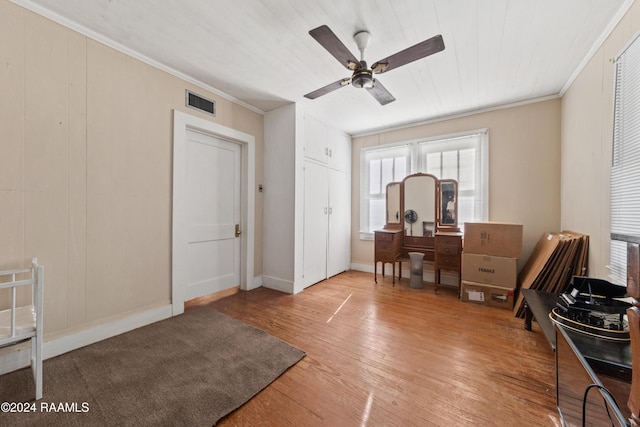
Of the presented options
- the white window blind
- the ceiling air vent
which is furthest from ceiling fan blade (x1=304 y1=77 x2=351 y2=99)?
the white window blind

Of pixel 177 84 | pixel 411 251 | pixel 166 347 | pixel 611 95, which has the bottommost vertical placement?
pixel 166 347

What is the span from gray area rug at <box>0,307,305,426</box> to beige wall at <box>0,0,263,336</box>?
390 mm

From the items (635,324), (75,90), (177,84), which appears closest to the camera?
(635,324)

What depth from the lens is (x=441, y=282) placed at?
3.76 m

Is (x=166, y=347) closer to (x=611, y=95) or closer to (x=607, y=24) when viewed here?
(x=611, y=95)

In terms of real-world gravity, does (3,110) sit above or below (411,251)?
above

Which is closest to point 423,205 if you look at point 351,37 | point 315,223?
point 315,223

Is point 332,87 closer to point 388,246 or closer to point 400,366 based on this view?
point 388,246

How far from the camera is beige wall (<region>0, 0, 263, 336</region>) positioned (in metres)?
1.74

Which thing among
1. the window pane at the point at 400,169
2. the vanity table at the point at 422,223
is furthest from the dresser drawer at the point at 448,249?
the window pane at the point at 400,169

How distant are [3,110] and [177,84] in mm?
1361

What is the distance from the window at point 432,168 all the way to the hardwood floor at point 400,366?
159 cm

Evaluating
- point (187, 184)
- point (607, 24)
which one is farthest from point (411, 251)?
point (187, 184)

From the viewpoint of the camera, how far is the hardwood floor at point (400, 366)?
1383 millimetres
